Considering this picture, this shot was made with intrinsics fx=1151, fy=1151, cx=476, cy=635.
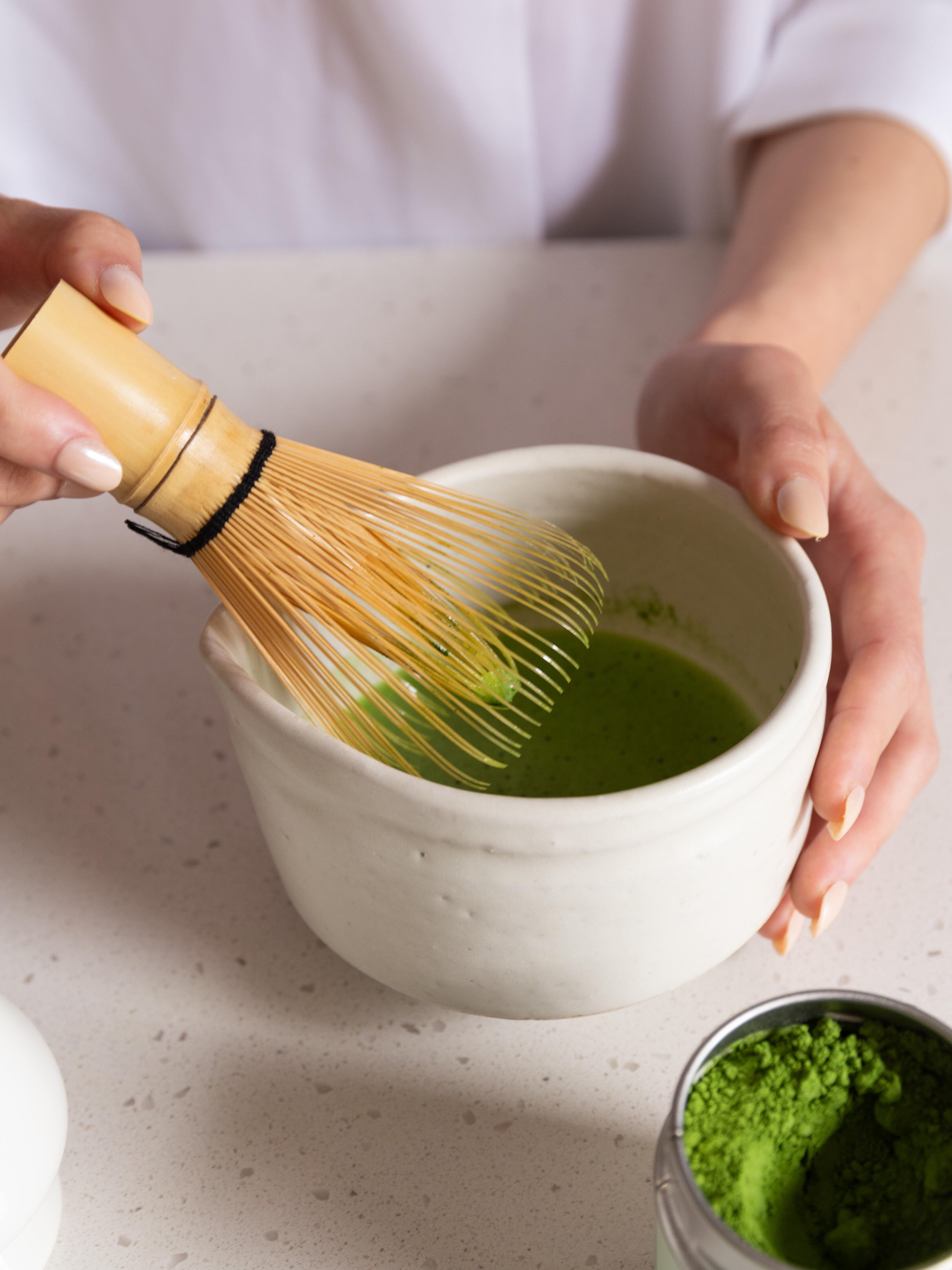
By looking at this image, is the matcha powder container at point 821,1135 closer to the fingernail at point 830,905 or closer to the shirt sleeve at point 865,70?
the fingernail at point 830,905

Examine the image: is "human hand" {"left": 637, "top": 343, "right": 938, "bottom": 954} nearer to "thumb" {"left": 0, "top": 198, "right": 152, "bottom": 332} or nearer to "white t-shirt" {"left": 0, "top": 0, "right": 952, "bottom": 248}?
"thumb" {"left": 0, "top": 198, "right": 152, "bottom": 332}

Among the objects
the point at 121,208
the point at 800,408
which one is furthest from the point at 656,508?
the point at 121,208

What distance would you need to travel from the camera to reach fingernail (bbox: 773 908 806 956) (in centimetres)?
46

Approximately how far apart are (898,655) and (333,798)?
0.27 metres

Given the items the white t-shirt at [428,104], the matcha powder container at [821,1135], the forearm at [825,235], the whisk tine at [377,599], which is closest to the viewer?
the matcha powder container at [821,1135]

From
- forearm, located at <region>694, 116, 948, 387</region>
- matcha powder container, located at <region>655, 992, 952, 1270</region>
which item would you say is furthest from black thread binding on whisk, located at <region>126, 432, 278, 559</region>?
forearm, located at <region>694, 116, 948, 387</region>

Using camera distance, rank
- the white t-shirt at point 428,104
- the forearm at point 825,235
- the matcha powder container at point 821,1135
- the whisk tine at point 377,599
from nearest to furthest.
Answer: the matcha powder container at point 821,1135, the whisk tine at point 377,599, the forearm at point 825,235, the white t-shirt at point 428,104

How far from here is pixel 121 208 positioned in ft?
3.44

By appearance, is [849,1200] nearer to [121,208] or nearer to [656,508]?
[656,508]

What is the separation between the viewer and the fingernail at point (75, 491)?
0.39 meters

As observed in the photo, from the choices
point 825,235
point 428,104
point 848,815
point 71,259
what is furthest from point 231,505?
point 428,104

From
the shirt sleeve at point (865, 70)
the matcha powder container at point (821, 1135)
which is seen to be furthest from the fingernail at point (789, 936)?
the shirt sleeve at point (865, 70)

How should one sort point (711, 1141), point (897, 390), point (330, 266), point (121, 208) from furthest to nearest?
point (121, 208), point (330, 266), point (897, 390), point (711, 1141)

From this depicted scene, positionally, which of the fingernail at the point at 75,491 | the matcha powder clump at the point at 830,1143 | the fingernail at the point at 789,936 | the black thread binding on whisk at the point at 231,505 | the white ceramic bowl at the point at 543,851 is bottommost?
the fingernail at the point at 789,936
